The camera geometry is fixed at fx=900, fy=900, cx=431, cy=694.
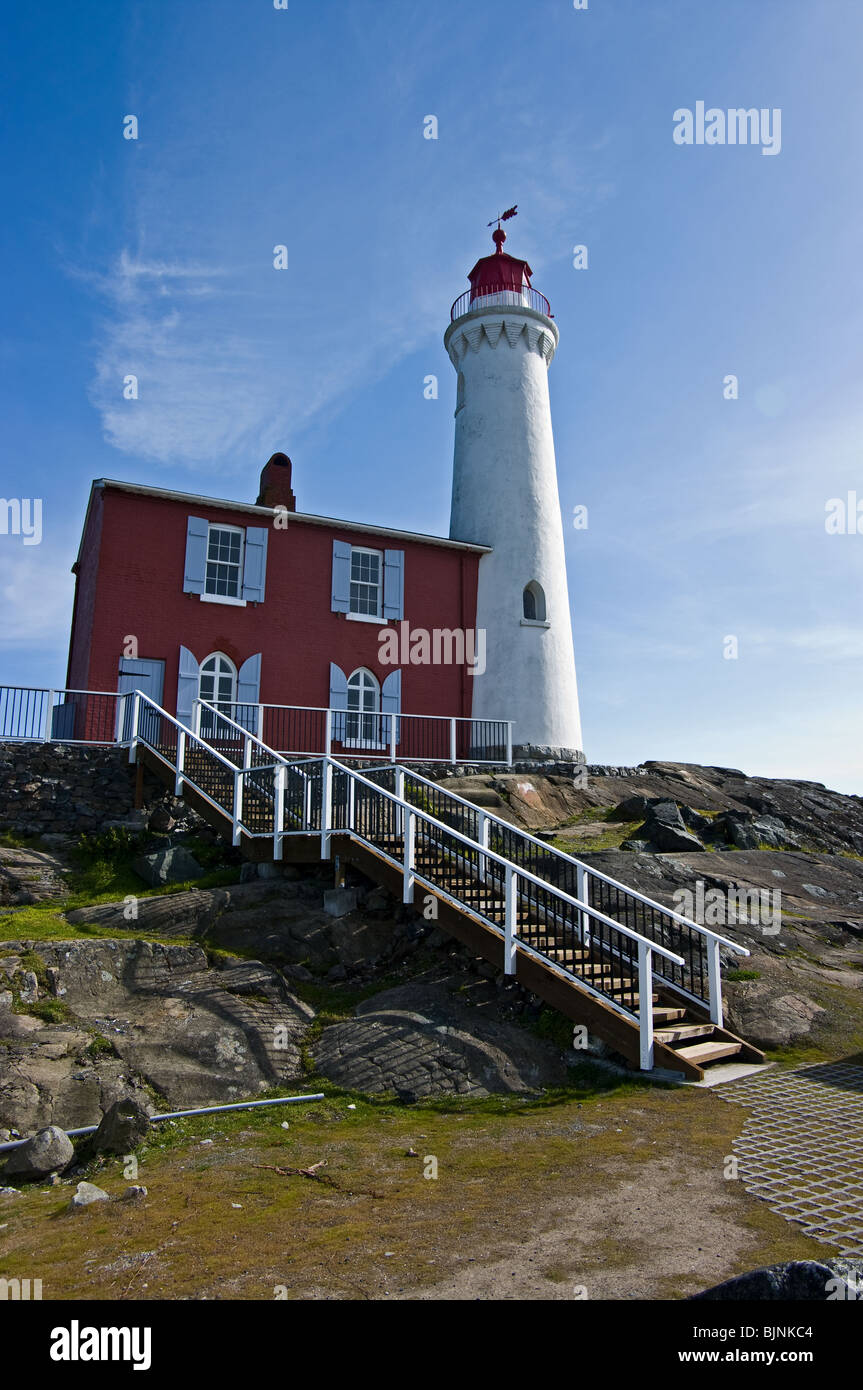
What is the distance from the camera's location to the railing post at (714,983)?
9.30m

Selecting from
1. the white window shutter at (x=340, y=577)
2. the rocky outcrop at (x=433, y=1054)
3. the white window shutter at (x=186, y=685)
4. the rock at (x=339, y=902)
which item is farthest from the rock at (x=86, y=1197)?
the white window shutter at (x=340, y=577)

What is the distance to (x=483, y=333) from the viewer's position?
83.7 ft

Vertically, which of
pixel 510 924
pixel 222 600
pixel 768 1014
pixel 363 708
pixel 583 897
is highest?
pixel 222 600

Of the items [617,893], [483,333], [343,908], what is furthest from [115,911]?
[483,333]

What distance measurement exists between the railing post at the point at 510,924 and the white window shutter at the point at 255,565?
40.5 feet

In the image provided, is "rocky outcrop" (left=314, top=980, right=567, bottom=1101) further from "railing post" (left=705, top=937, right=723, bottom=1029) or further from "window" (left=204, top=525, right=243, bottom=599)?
"window" (left=204, top=525, right=243, bottom=599)

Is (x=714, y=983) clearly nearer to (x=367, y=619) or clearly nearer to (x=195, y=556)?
(x=367, y=619)

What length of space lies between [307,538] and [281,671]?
10.8 feet

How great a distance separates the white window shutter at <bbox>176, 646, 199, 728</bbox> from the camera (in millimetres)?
19188

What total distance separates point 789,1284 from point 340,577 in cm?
1911

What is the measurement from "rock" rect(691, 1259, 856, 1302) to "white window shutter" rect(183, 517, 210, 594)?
18.0 metres

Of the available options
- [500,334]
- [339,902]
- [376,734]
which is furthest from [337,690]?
[500,334]

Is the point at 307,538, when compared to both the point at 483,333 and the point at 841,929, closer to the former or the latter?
the point at 483,333

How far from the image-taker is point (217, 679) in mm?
20031
